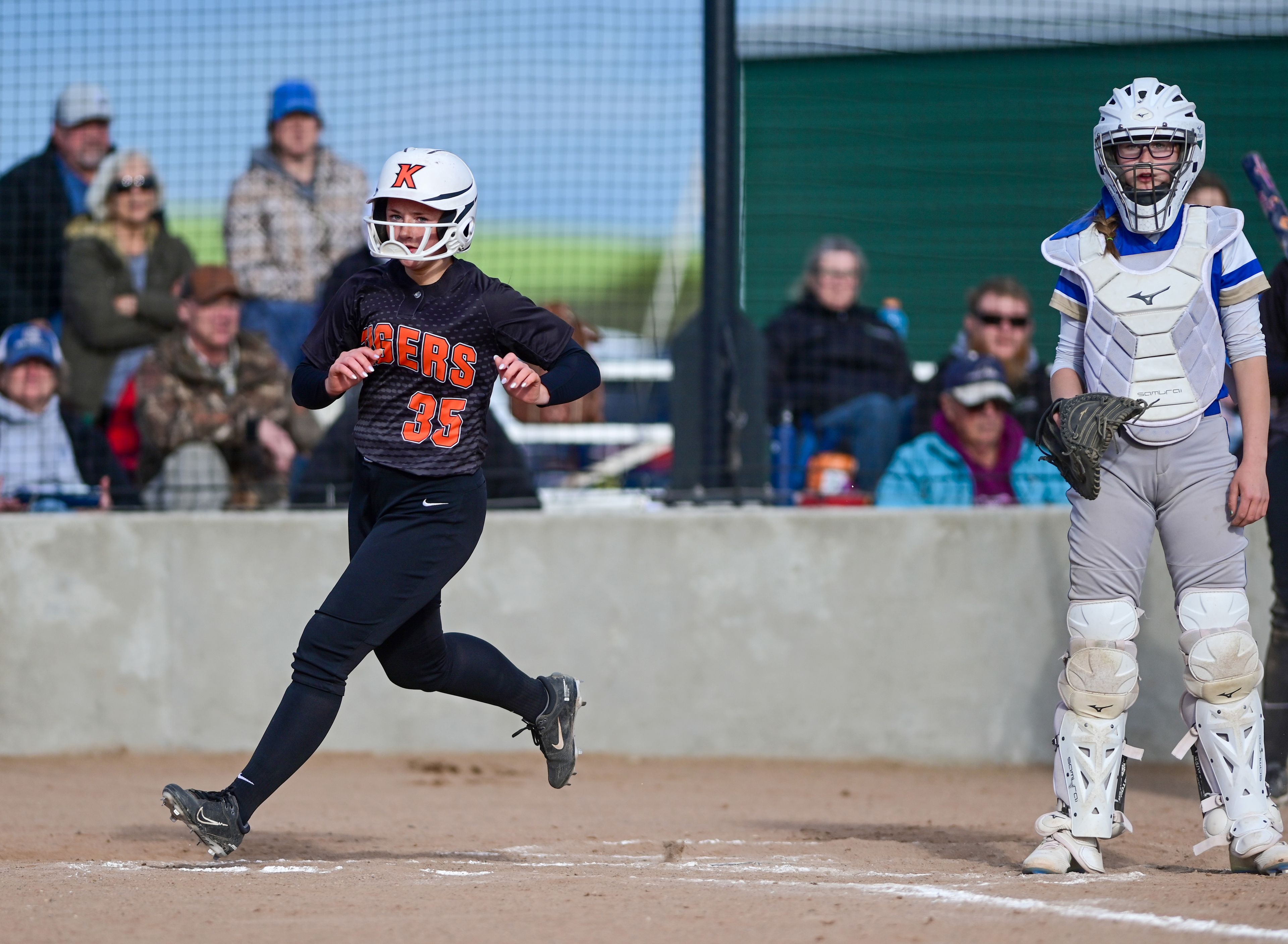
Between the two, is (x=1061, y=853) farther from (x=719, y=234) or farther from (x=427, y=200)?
(x=719, y=234)

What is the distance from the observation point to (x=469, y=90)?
7.80m

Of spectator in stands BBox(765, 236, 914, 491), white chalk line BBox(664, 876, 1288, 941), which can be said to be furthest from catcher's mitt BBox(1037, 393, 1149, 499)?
spectator in stands BBox(765, 236, 914, 491)

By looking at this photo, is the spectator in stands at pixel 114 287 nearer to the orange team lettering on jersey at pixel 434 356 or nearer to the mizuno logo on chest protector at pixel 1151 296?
the orange team lettering on jersey at pixel 434 356

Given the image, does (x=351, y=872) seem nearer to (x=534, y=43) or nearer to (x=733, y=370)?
(x=733, y=370)

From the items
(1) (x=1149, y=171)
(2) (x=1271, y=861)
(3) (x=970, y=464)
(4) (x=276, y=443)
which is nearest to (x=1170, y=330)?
(1) (x=1149, y=171)

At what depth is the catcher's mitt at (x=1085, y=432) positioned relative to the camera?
4488mm

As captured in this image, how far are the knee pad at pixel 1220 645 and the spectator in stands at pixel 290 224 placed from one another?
5.07 metres

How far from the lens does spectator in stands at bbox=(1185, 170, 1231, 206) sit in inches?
275

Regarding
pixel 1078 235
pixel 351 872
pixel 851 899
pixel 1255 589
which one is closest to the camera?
pixel 851 899

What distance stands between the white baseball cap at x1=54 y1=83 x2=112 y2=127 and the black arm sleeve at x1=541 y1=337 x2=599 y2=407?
4.41m

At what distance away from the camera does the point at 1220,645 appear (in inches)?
179

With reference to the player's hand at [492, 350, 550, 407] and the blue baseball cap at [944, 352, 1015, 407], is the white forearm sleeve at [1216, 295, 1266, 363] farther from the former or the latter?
the blue baseball cap at [944, 352, 1015, 407]

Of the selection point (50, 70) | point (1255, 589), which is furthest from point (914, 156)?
point (50, 70)

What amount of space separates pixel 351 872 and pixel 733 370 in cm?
379
